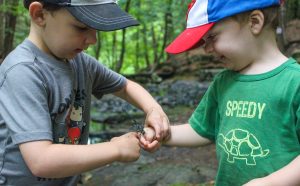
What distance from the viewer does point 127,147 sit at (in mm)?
1825

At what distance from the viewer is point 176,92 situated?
10.9 metres

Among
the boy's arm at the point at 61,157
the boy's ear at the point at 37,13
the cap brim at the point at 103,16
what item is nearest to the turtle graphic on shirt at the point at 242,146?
the boy's arm at the point at 61,157

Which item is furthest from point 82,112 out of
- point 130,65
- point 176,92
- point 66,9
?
point 130,65

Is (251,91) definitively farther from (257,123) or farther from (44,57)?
(44,57)

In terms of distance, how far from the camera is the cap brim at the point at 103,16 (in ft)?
5.87

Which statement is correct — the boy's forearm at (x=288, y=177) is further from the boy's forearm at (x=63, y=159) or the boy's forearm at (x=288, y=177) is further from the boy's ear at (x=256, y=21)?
the boy's forearm at (x=63, y=159)

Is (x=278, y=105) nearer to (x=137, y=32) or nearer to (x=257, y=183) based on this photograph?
(x=257, y=183)

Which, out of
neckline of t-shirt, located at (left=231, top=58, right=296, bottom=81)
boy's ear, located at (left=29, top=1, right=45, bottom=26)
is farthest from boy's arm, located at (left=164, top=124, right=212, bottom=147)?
boy's ear, located at (left=29, top=1, right=45, bottom=26)

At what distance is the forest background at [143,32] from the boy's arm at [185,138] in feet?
16.9

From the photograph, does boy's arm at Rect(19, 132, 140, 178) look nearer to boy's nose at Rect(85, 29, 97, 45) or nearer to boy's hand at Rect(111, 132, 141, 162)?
boy's hand at Rect(111, 132, 141, 162)

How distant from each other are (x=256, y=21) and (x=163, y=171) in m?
2.57

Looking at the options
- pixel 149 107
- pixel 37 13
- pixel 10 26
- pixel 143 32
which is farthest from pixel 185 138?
pixel 143 32

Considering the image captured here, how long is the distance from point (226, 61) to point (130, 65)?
19.0 metres

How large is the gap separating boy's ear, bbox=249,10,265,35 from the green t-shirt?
7.3 inches
